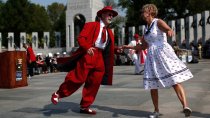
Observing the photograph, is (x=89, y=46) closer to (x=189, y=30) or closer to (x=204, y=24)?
(x=204, y=24)

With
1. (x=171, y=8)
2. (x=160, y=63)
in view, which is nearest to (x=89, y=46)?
(x=160, y=63)

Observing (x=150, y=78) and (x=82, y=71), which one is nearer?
(x=150, y=78)

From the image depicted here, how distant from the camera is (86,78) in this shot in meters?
7.36

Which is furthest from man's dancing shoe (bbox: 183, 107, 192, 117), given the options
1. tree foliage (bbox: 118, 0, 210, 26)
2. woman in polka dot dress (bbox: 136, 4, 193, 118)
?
tree foliage (bbox: 118, 0, 210, 26)

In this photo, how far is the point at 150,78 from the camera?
673cm

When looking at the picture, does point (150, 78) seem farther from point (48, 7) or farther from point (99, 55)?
point (48, 7)

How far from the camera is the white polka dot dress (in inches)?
258

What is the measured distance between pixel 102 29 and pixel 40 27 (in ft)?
270

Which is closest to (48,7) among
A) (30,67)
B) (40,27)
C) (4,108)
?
(40,27)

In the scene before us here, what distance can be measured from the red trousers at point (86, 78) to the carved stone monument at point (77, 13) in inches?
1839

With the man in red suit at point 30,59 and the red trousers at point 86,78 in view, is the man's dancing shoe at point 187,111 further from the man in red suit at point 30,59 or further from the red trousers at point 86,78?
the man in red suit at point 30,59

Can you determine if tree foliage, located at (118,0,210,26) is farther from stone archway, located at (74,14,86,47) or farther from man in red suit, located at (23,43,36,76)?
man in red suit, located at (23,43,36,76)

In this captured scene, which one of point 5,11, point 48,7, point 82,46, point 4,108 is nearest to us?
point 82,46

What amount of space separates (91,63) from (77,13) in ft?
161
